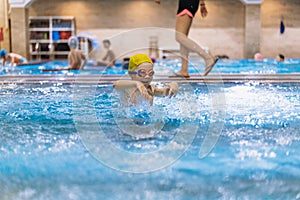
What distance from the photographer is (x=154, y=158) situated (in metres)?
1.72

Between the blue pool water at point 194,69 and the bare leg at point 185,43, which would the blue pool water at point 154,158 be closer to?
the bare leg at point 185,43

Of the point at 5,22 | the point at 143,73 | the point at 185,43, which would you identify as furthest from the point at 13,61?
the point at 143,73

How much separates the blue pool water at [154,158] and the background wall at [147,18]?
13.9m

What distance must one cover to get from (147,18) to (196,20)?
1.86 metres

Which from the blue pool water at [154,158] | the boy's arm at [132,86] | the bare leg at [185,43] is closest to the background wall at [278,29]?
the bare leg at [185,43]

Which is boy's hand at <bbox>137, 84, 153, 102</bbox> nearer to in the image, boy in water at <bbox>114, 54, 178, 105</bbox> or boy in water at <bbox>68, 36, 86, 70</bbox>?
boy in water at <bbox>114, 54, 178, 105</bbox>

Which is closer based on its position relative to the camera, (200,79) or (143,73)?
(143,73)

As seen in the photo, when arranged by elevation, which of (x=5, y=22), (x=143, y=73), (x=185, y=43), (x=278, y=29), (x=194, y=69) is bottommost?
(x=194, y=69)

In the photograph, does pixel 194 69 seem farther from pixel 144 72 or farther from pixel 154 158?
pixel 154 158

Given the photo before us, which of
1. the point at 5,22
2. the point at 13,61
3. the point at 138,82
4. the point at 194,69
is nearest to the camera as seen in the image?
the point at 138,82

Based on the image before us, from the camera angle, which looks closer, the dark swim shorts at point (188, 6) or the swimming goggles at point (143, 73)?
the swimming goggles at point (143, 73)

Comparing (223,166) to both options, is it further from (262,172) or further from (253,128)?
(253,128)

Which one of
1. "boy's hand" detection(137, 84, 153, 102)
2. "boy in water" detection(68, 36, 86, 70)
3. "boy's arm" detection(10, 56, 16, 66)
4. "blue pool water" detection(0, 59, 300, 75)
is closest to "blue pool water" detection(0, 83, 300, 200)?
"boy's hand" detection(137, 84, 153, 102)

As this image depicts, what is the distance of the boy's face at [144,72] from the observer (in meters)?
2.70
